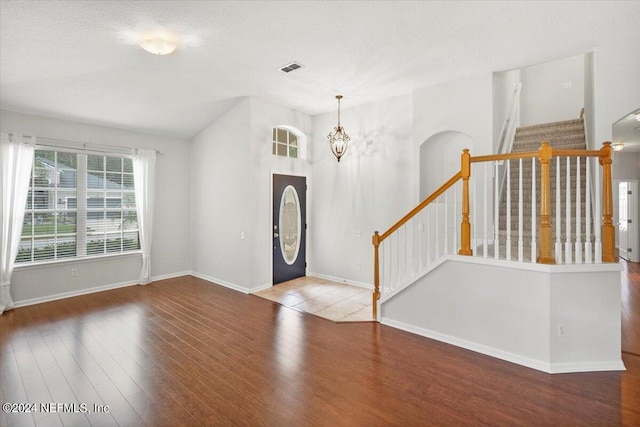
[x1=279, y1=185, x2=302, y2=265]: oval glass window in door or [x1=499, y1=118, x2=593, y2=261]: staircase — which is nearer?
[x1=499, y1=118, x2=593, y2=261]: staircase

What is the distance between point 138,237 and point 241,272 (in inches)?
92.7

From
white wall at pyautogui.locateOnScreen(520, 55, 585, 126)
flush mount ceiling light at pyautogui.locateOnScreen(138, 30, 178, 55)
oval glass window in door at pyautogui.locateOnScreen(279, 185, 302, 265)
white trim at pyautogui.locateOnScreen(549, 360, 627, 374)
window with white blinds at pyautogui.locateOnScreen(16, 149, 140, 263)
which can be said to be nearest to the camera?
white trim at pyautogui.locateOnScreen(549, 360, 627, 374)

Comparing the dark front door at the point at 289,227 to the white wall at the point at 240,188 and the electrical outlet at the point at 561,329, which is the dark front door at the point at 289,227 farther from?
the electrical outlet at the point at 561,329

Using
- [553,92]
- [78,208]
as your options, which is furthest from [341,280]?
[553,92]

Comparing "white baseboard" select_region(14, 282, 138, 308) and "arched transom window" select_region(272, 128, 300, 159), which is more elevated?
"arched transom window" select_region(272, 128, 300, 159)

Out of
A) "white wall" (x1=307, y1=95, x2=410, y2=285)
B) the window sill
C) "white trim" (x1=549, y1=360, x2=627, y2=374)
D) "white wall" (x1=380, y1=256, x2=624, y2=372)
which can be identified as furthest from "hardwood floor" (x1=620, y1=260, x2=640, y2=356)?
the window sill

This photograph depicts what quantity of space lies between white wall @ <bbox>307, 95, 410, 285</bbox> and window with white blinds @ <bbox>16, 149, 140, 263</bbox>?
3.75m

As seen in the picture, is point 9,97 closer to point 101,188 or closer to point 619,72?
point 101,188

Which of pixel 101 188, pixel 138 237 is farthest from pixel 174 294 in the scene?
pixel 101 188

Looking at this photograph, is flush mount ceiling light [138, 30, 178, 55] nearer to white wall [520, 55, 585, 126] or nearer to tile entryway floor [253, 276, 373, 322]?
tile entryway floor [253, 276, 373, 322]

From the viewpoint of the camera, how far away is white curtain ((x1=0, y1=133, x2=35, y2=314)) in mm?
4543

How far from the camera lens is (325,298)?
518 centimetres

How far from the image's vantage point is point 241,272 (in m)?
5.69

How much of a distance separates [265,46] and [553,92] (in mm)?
7186
